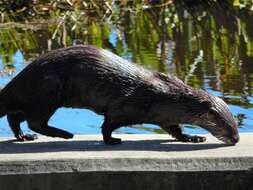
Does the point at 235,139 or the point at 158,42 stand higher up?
the point at 235,139

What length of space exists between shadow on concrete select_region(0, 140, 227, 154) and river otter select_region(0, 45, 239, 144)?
0.22 ft

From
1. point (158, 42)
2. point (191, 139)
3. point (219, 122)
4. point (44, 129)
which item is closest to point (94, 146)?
point (44, 129)

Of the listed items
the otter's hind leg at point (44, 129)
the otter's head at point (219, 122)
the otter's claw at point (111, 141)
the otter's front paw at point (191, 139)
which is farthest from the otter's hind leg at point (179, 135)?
the otter's hind leg at point (44, 129)

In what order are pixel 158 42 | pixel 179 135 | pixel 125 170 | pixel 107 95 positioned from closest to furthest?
pixel 125 170 → pixel 107 95 → pixel 179 135 → pixel 158 42

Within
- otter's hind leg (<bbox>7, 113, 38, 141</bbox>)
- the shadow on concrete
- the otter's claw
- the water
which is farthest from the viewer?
the water

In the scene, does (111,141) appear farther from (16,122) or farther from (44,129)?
(16,122)

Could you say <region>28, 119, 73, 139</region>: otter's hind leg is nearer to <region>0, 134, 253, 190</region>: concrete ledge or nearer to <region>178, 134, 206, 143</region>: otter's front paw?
<region>0, 134, 253, 190</region>: concrete ledge

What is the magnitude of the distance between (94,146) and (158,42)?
6.98 metres

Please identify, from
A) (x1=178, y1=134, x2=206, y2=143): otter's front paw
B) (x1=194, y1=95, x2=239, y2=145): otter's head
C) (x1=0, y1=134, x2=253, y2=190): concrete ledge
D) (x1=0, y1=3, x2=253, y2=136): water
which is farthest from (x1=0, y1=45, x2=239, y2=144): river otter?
(x1=0, y1=3, x2=253, y2=136): water

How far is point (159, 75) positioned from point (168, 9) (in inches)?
463

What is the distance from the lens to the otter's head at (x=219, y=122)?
4.65 meters

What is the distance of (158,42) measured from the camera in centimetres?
1153

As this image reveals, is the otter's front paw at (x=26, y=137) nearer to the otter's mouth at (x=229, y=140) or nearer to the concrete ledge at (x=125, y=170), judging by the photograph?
the concrete ledge at (x=125, y=170)

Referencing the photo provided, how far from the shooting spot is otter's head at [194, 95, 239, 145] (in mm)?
4648
